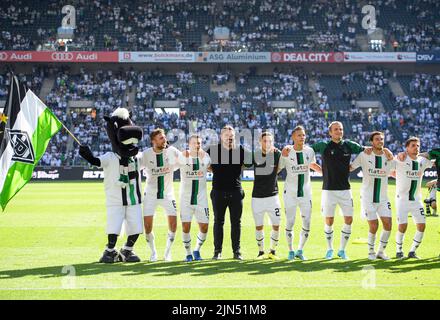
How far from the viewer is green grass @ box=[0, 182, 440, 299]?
8.34 meters

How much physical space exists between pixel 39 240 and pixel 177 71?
1631 inches

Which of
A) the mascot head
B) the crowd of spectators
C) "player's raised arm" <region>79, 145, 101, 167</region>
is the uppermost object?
the crowd of spectators

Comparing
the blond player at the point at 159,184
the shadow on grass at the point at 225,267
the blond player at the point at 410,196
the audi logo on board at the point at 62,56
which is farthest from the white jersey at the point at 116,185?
the audi logo on board at the point at 62,56

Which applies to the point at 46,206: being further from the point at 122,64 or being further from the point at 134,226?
the point at 122,64

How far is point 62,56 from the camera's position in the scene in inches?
2048

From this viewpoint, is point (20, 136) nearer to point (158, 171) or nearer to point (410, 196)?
point (158, 171)

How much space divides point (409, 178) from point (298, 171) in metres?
2.04

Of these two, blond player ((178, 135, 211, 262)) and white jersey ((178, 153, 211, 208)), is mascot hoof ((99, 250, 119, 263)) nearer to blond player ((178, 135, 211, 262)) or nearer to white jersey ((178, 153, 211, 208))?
blond player ((178, 135, 211, 262))

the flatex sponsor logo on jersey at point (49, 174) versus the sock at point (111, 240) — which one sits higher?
the sock at point (111, 240)

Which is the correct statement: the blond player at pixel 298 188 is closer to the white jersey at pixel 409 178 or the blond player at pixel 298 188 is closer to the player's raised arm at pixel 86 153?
the white jersey at pixel 409 178

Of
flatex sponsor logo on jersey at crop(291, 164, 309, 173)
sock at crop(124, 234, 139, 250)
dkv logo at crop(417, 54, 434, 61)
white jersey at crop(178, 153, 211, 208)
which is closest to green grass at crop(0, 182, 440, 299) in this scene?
sock at crop(124, 234, 139, 250)

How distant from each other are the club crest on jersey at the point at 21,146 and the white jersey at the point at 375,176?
597cm

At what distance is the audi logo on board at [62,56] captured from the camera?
52.0 metres

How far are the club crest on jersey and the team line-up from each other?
162 centimetres
